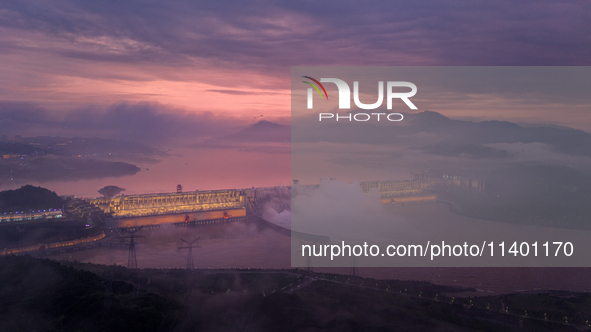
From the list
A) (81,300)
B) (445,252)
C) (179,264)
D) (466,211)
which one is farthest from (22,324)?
(466,211)

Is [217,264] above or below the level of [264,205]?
below

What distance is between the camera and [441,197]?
37.3 m

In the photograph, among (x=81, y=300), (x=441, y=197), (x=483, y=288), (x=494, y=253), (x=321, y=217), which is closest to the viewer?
(x=81, y=300)

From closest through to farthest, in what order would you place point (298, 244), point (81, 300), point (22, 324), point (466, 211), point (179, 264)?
point (22, 324) < point (81, 300) < point (179, 264) < point (298, 244) < point (466, 211)

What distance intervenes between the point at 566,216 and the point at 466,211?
21.8 ft

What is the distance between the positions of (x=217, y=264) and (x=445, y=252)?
1122 centimetres

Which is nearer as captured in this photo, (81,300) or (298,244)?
(81,300)

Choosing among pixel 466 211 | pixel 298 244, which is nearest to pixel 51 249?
pixel 298 244

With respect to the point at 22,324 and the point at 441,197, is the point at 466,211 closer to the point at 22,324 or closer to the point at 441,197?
the point at 441,197

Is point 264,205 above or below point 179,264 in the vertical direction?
above

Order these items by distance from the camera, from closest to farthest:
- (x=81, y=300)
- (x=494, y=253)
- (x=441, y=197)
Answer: (x=81, y=300)
(x=494, y=253)
(x=441, y=197)

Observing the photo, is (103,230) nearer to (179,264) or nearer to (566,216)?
(179,264)

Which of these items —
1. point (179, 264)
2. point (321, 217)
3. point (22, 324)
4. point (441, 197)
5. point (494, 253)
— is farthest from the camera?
point (441, 197)

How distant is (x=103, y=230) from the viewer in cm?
2317
